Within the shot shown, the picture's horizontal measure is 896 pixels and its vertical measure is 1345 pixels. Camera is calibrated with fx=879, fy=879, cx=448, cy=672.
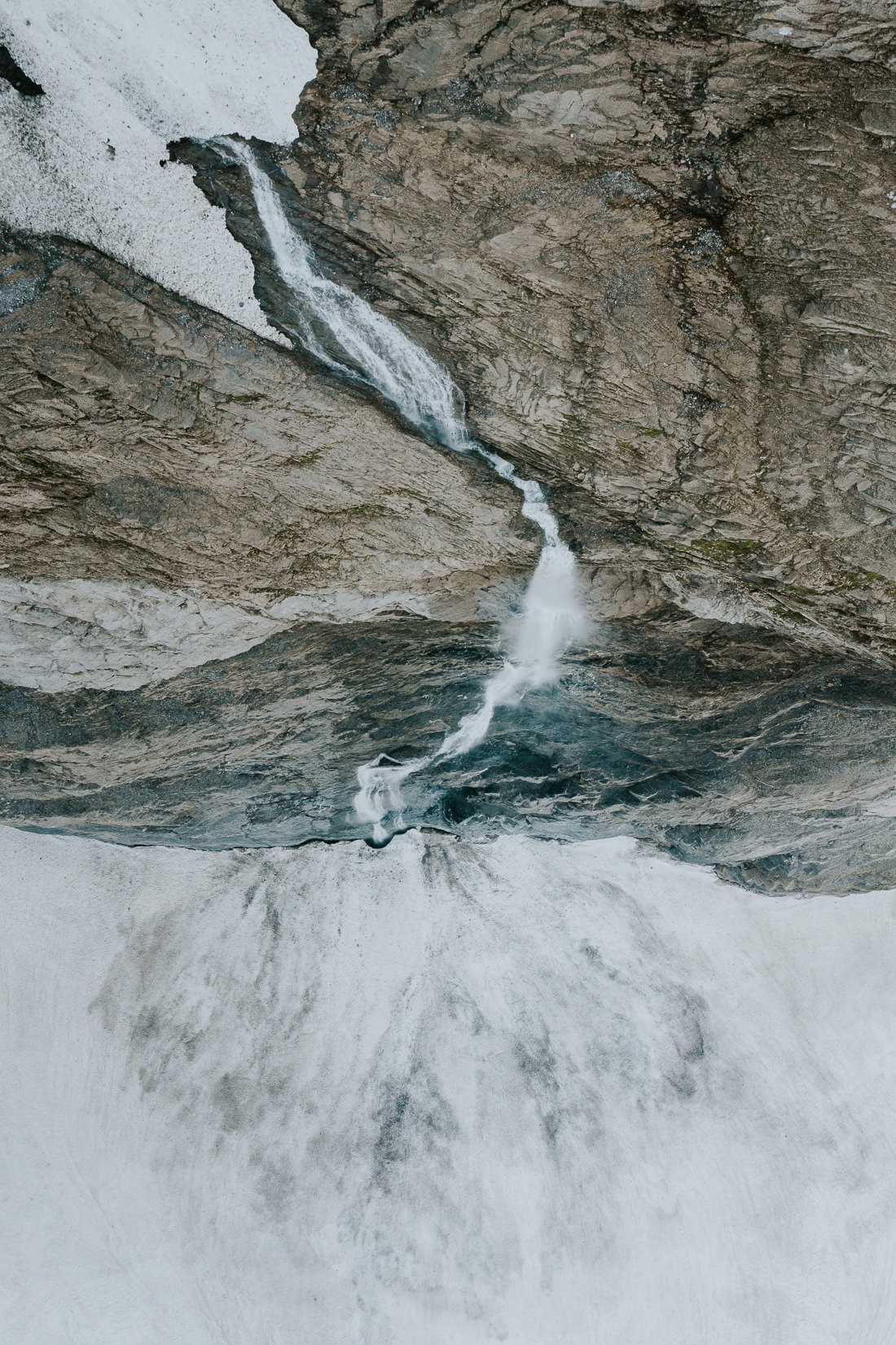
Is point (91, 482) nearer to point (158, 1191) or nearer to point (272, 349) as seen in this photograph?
point (272, 349)

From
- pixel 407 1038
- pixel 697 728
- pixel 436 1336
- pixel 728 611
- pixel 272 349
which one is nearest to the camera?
pixel 272 349

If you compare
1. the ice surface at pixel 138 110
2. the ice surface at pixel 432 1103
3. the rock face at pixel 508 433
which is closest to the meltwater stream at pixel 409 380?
the rock face at pixel 508 433

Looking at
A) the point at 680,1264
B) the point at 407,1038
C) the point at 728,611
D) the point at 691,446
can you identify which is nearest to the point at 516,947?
the point at 407,1038

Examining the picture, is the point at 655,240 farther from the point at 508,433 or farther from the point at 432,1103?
the point at 432,1103

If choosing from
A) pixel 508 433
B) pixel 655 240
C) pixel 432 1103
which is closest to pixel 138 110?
pixel 508 433

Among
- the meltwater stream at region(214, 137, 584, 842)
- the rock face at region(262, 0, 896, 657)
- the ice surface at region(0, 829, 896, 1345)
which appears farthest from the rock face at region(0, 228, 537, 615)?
the ice surface at region(0, 829, 896, 1345)
